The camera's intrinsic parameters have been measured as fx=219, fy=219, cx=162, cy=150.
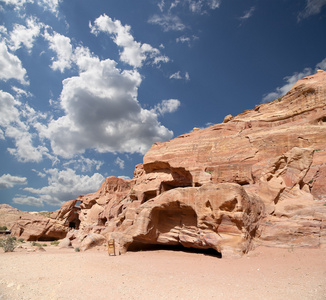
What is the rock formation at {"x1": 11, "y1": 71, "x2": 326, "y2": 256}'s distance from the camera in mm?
11703

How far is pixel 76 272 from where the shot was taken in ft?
28.7

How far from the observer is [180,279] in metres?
7.51

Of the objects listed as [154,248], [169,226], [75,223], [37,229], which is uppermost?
[75,223]

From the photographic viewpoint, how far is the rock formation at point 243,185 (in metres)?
11.7

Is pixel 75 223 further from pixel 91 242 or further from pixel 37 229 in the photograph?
pixel 91 242

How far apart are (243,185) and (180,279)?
12069mm

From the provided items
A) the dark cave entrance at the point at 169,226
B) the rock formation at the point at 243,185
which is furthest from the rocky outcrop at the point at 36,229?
the dark cave entrance at the point at 169,226

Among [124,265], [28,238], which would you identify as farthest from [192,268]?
[28,238]

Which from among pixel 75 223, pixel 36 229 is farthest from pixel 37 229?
pixel 75 223

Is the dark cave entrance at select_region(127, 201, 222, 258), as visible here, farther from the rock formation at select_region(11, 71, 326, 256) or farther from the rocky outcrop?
the rocky outcrop

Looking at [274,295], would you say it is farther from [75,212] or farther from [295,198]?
[75,212]

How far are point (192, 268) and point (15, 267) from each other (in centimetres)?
833

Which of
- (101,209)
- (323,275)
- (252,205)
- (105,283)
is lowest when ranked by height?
(323,275)

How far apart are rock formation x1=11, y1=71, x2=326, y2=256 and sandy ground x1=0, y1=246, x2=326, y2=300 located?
6.12ft
